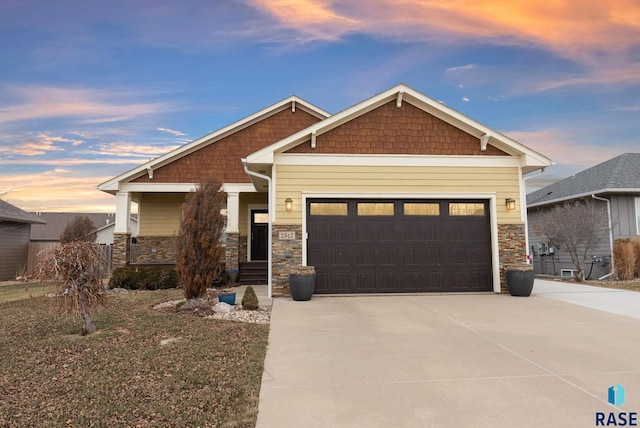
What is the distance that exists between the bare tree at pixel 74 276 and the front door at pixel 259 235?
30.8 feet

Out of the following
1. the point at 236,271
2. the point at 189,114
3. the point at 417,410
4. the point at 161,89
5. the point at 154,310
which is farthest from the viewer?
the point at 189,114

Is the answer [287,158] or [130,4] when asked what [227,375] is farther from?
[130,4]

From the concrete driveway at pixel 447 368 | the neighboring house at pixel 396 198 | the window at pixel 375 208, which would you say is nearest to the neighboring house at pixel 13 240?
the neighboring house at pixel 396 198

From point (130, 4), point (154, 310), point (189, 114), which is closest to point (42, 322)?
point (154, 310)

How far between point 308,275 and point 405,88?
5.62 metres

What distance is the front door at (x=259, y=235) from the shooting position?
15.2 metres

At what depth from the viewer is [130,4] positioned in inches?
416

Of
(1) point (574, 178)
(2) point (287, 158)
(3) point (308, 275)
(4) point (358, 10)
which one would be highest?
(4) point (358, 10)

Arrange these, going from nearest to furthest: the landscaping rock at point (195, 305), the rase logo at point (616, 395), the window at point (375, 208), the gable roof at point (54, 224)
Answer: the rase logo at point (616, 395) < the landscaping rock at point (195, 305) < the window at point (375, 208) < the gable roof at point (54, 224)

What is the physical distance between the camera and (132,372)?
4.00 meters

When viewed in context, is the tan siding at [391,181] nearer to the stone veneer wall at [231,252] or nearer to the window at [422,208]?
the window at [422,208]

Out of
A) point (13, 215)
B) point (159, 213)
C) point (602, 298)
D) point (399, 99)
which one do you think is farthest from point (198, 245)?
point (13, 215)

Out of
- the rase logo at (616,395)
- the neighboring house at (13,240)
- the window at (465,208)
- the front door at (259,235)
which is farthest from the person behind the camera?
the neighboring house at (13,240)

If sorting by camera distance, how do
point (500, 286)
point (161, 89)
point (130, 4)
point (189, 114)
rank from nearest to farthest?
point (500, 286) < point (130, 4) < point (161, 89) < point (189, 114)
